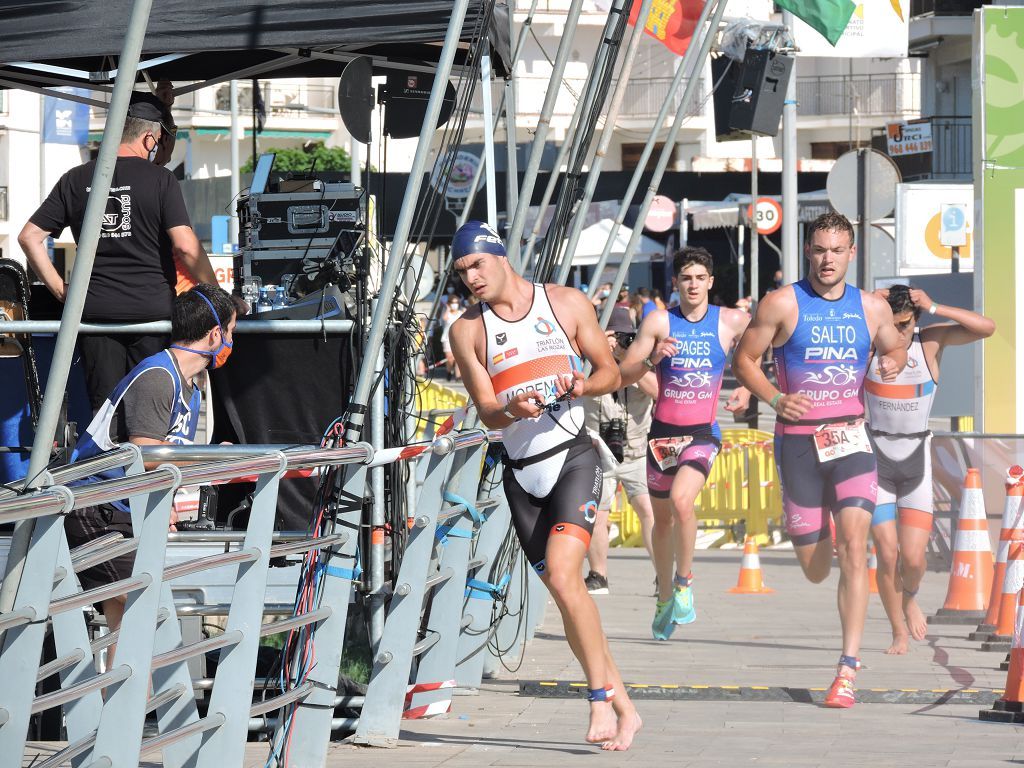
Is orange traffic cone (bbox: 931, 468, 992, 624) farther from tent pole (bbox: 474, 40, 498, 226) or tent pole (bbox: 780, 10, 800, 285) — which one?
tent pole (bbox: 780, 10, 800, 285)

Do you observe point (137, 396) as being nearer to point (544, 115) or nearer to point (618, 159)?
point (544, 115)

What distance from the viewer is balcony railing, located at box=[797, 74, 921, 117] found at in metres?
65.0

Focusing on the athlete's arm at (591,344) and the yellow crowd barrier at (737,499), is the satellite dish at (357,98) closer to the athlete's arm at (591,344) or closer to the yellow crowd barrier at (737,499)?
the athlete's arm at (591,344)

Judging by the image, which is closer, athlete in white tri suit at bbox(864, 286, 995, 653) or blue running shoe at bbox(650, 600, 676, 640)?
athlete in white tri suit at bbox(864, 286, 995, 653)

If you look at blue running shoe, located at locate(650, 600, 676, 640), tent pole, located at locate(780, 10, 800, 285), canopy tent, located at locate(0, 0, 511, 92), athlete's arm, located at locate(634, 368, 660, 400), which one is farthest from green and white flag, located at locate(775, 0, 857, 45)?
canopy tent, located at locate(0, 0, 511, 92)

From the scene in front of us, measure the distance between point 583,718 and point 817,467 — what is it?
6.25 feet

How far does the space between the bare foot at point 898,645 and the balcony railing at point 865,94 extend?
189 ft

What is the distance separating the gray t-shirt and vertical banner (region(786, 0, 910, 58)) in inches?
546

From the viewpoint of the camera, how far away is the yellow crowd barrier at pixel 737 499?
51.5 feet

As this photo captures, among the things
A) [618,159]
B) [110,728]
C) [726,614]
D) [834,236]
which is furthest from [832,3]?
[618,159]

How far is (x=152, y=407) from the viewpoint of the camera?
6082 mm

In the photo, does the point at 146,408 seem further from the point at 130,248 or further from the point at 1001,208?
the point at 1001,208

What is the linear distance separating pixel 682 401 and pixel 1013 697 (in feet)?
10.9

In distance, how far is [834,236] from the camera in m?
7.98
